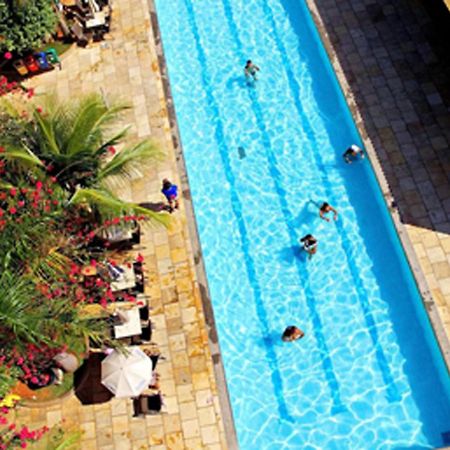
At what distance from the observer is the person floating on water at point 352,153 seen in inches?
610

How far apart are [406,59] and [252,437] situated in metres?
11.8

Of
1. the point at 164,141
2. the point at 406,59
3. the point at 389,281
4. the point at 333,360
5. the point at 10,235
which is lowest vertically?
the point at 333,360

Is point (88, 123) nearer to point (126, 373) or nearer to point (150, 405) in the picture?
point (126, 373)

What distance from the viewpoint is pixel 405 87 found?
16547 millimetres

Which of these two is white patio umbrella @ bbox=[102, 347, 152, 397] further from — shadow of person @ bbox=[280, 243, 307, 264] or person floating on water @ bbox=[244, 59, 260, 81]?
person floating on water @ bbox=[244, 59, 260, 81]

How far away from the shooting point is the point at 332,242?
1491 centimetres

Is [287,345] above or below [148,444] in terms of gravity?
above

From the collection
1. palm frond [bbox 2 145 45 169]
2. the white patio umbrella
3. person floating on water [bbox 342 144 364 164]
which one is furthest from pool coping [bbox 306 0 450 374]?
palm frond [bbox 2 145 45 169]

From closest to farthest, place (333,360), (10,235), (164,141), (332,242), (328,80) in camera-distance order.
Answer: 1. (10,235)
2. (333,360)
3. (332,242)
4. (164,141)
5. (328,80)

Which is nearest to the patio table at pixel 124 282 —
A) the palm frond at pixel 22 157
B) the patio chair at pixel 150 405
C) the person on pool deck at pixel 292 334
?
the patio chair at pixel 150 405

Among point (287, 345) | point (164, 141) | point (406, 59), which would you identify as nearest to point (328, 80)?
point (406, 59)

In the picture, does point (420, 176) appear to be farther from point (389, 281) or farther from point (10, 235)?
point (10, 235)

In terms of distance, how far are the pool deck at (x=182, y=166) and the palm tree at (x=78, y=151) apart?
2.82 metres

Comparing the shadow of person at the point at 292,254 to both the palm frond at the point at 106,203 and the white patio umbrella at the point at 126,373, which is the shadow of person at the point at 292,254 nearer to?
the palm frond at the point at 106,203
